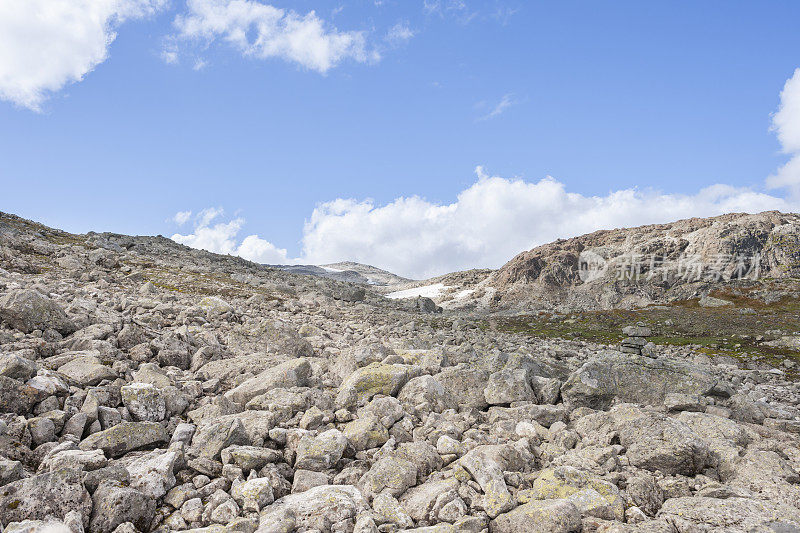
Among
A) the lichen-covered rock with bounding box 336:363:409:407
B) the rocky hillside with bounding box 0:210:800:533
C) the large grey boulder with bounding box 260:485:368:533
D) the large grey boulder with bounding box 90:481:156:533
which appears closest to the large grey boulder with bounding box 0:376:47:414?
the rocky hillside with bounding box 0:210:800:533

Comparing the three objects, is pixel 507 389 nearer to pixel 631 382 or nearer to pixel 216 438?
pixel 631 382

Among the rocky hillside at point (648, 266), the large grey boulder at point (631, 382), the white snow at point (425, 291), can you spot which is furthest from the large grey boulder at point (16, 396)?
the white snow at point (425, 291)

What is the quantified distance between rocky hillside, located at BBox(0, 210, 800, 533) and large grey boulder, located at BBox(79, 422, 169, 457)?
0.03 m

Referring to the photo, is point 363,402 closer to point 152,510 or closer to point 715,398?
point 152,510

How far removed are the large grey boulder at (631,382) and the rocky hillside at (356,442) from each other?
6 centimetres

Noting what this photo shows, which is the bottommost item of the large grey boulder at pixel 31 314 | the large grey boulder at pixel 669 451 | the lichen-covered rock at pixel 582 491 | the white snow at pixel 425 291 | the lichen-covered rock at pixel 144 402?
the lichen-covered rock at pixel 582 491

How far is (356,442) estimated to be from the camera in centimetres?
909

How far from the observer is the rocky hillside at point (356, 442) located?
21.9ft

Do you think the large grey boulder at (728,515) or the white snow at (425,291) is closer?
the large grey boulder at (728,515)

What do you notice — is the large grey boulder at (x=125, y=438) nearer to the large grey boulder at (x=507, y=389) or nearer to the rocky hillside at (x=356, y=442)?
the rocky hillside at (x=356, y=442)

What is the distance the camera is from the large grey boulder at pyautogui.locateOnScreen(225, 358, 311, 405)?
11.0 metres

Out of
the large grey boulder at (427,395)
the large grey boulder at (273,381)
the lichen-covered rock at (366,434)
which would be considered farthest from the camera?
the large grey boulder at (427,395)

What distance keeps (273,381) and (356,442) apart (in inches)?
136

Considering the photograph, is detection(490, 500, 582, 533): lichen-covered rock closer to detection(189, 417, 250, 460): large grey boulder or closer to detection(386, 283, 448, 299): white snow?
detection(189, 417, 250, 460): large grey boulder
